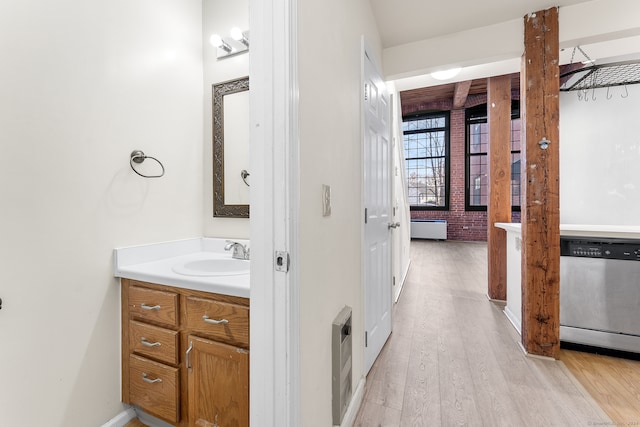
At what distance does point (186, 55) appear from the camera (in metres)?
1.93

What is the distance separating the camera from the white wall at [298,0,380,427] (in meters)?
0.97

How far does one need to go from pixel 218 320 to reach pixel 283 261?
57 centimetres

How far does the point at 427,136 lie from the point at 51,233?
26.6ft

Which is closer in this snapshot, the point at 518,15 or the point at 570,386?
the point at 570,386

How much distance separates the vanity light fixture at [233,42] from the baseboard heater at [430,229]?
6712mm

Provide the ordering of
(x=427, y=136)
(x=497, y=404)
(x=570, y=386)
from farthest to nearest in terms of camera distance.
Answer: (x=427, y=136) < (x=570, y=386) < (x=497, y=404)

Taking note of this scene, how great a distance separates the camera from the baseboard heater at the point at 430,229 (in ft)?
24.5

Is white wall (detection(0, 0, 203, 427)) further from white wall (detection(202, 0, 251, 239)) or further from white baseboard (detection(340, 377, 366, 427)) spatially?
white baseboard (detection(340, 377, 366, 427))

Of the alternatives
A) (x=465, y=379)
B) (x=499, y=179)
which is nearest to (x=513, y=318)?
(x=465, y=379)

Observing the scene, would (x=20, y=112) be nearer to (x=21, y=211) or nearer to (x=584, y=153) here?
(x=21, y=211)

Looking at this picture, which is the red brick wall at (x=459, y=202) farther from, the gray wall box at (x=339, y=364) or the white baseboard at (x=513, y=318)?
the gray wall box at (x=339, y=364)

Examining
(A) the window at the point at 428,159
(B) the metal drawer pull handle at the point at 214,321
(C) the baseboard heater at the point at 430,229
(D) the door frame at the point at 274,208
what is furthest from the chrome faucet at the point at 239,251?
(A) the window at the point at 428,159

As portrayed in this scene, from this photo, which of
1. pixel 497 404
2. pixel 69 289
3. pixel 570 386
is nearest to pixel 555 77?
pixel 570 386

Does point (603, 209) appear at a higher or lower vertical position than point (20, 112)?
lower
